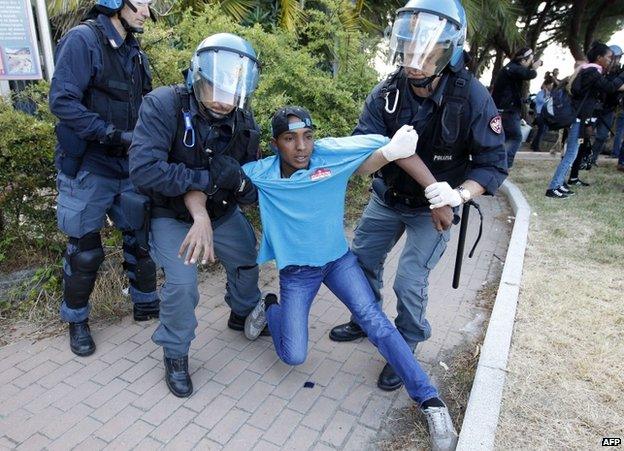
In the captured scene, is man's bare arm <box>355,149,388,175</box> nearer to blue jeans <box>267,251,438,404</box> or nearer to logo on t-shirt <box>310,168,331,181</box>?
logo on t-shirt <box>310,168,331,181</box>

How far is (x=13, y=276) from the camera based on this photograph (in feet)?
11.5

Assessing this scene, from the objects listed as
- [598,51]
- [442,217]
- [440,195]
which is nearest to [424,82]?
[440,195]

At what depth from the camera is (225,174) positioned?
2492 millimetres

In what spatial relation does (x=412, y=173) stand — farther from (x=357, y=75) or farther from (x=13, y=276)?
(x=357, y=75)

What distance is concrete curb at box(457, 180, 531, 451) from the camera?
231 centimetres

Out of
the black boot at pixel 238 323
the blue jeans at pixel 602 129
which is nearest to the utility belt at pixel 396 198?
the black boot at pixel 238 323

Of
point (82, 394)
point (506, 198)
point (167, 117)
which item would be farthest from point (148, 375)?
point (506, 198)

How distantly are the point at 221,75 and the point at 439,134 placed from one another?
1.16 m

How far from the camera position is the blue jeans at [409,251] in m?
2.63

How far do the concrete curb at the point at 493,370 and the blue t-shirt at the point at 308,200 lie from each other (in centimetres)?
109

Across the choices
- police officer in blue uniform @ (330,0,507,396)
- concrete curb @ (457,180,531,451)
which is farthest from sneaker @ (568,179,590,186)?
police officer in blue uniform @ (330,0,507,396)

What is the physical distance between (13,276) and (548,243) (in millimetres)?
4840

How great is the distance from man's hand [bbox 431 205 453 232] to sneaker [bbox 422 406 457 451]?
0.92 meters

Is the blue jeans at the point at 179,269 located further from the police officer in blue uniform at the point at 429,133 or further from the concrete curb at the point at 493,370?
the concrete curb at the point at 493,370
